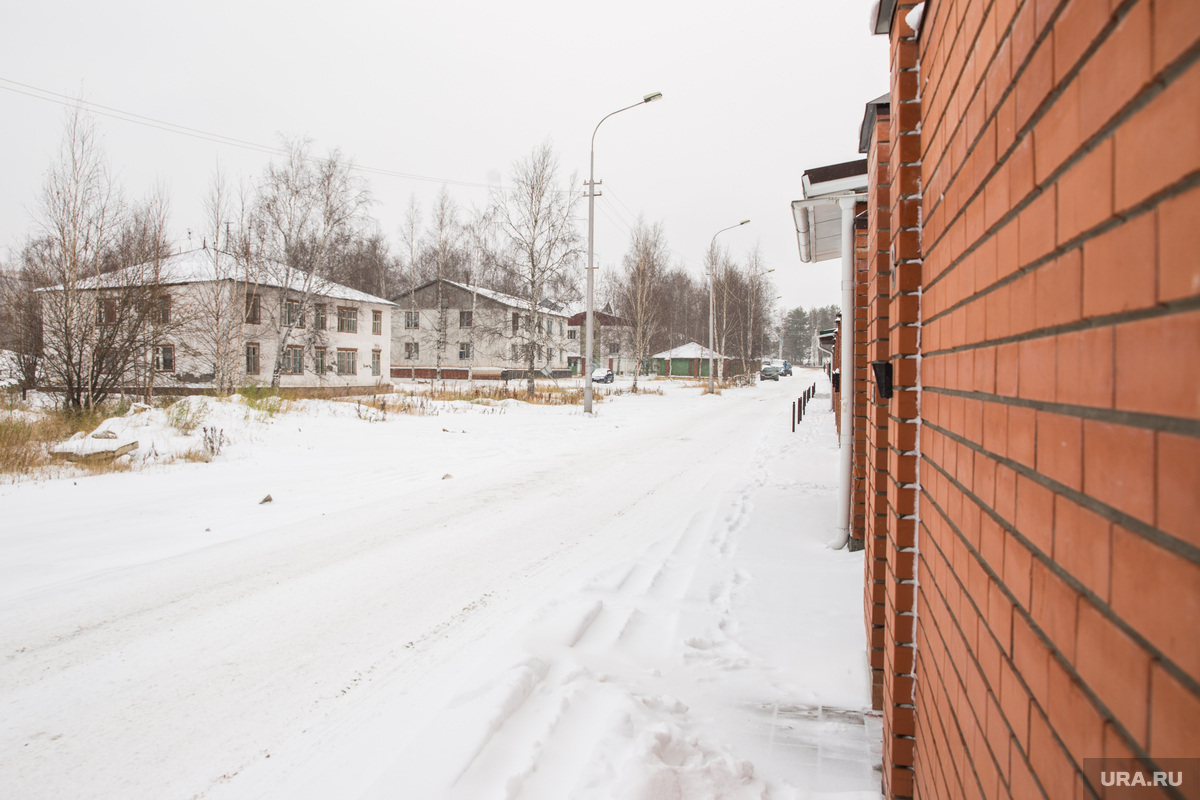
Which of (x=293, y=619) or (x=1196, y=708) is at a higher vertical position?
(x=1196, y=708)

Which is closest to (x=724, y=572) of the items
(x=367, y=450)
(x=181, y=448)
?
(x=367, y=450)

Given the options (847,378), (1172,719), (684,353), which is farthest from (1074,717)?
(684,353)

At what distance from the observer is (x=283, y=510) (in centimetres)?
718

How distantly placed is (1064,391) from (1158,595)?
329mm

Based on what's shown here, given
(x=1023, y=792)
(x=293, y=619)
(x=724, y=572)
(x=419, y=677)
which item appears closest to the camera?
(x=1023, y=792)

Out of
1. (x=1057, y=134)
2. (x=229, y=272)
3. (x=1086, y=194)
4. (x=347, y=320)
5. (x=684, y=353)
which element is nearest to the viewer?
(x=1086, y=194)

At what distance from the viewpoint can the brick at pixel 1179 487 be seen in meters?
0.58

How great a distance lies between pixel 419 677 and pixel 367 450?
343 inches

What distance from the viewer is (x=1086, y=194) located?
2.68 ft

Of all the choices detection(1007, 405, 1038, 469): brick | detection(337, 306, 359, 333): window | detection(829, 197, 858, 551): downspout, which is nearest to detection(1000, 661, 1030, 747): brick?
detection(1007, 405, 1038, 469): brick

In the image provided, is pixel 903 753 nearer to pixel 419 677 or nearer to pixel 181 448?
pixel 419 677

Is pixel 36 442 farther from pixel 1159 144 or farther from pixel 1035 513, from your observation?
pixel 1159 144

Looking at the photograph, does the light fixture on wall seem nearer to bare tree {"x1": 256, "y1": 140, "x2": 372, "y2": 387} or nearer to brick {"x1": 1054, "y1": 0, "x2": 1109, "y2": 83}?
brick {"x1": 1054, "y1": 0, "x2": 1109, "y2": 83}

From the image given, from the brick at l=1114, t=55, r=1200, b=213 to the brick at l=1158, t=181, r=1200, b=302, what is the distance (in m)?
0.03
